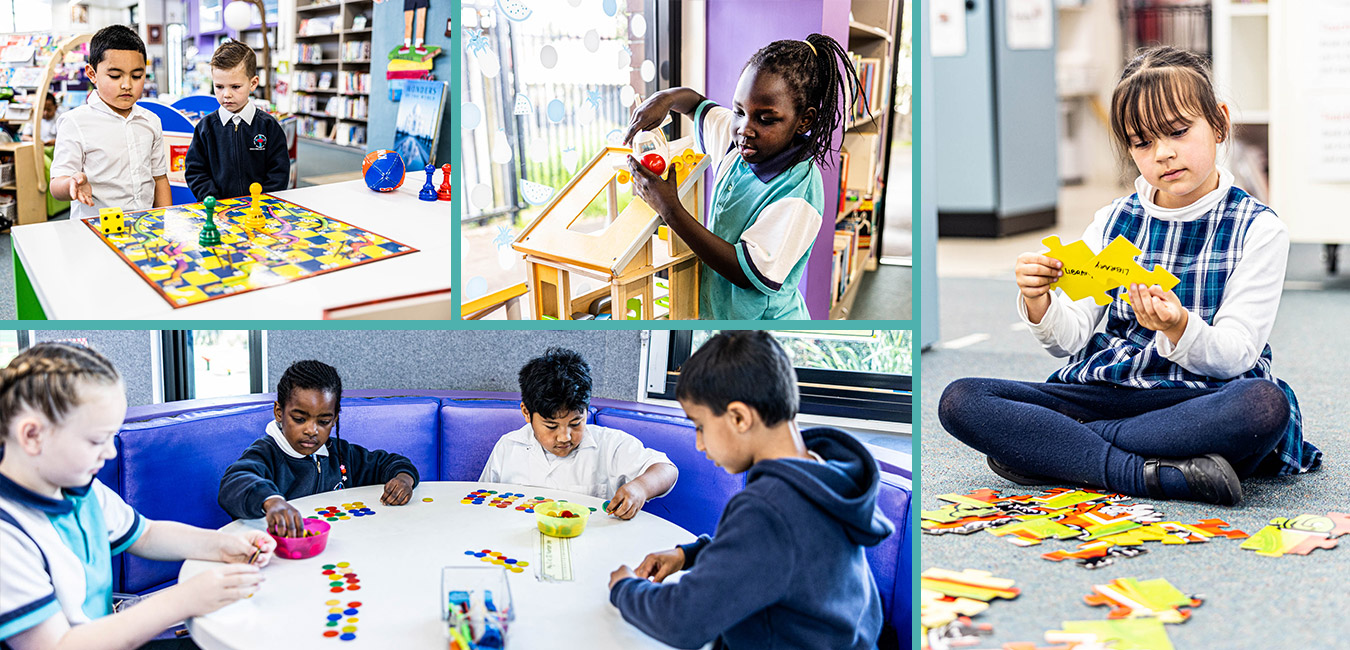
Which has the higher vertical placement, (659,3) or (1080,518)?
(659,3)

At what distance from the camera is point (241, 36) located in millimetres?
1965

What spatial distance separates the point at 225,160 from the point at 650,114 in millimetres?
895

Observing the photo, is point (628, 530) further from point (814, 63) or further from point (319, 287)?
point (814, 63)

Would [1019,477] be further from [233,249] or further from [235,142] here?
[235,142]

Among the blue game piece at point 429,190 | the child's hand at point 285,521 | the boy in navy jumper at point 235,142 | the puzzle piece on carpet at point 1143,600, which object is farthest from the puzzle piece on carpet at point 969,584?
the boy in navy jumper at point 235,142

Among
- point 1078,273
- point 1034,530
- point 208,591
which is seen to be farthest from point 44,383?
point 1078,273

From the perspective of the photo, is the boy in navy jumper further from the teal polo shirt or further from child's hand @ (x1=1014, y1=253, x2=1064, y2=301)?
child's hand @ (x1=1014, y1=253, x2=1064, y2=301)

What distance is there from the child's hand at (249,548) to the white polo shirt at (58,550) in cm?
16

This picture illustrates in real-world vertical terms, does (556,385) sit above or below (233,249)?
below

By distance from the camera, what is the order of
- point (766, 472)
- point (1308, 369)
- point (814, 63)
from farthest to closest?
point (1308, 369)
point (814, 63)
point (766, 472)

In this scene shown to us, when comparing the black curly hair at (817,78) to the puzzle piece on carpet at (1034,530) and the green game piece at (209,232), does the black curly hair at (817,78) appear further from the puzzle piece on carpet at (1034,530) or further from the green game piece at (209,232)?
the green game piece at (209,232)

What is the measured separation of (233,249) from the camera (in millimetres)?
1771

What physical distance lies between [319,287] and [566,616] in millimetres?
683

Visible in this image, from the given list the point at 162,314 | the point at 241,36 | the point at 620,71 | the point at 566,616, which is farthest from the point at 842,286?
the point at 241,36
